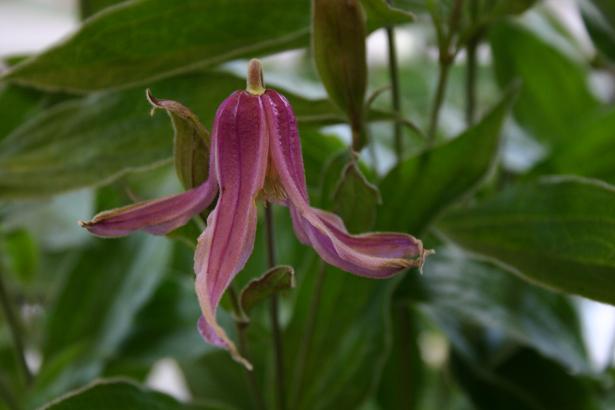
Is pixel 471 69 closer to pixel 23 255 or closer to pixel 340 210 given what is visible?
pixel 340 210

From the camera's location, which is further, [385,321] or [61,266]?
[61,266]

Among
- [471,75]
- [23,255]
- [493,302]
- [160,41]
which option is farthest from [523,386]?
[23,255]

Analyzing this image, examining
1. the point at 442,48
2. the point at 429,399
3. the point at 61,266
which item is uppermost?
the point at 442,48

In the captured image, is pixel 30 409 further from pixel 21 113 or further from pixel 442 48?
pixel 442 48

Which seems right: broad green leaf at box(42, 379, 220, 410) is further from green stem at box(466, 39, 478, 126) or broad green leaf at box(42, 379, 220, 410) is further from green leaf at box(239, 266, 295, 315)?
green stem at box(466, 39, 478, 126)

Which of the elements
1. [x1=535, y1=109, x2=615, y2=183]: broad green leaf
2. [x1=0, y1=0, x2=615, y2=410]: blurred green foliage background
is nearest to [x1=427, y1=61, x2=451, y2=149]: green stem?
[x1=0, y1=0, x2=615, y2=410]: blurred green foliage background

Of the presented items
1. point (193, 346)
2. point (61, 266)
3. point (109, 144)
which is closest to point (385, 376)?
point (193, 346)

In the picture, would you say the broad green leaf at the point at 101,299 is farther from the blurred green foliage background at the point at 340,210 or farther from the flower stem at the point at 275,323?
the flower stem at the point at 275,323
